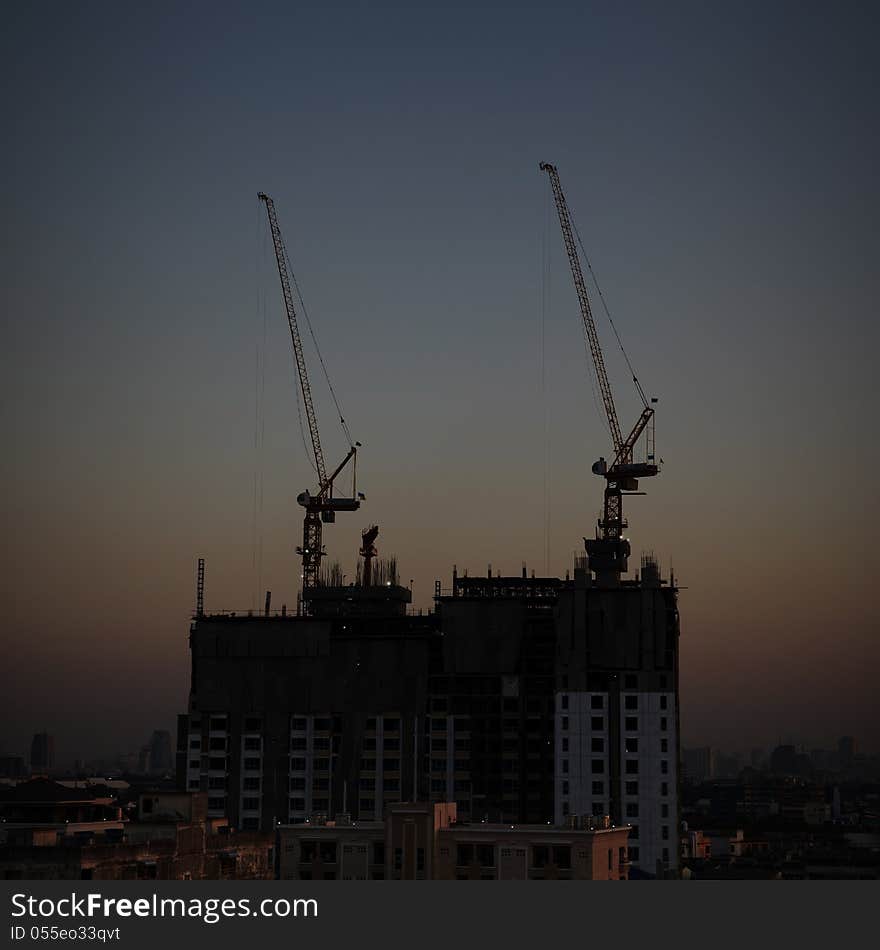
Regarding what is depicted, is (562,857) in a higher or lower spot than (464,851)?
lower

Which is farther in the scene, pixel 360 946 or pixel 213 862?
pixel 213 862

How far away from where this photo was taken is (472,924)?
10138cm

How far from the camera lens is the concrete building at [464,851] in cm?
13850

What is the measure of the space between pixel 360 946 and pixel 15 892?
2125 centimetres

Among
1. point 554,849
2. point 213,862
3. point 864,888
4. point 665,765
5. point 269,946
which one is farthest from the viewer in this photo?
point 665,765

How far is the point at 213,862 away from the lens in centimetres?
14975

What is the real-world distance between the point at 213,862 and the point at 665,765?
2603 inches

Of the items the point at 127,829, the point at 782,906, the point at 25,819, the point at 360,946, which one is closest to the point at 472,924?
the point at 360,946

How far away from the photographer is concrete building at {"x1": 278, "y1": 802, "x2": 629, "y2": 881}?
138m

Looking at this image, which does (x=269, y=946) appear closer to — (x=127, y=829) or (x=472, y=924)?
(x=472, y=924)

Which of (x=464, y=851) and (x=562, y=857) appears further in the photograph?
(x=464, y=851)

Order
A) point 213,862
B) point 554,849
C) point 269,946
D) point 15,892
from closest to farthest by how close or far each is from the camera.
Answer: point 269,946 → point 15,892 → point 554,849 → point 213,862

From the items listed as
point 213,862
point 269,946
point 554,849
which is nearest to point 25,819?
point 213,862

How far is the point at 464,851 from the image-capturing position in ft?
459
